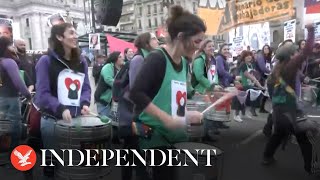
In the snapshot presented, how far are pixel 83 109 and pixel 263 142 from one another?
163 inches

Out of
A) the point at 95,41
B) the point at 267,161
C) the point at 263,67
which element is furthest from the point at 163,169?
the point at 95,41

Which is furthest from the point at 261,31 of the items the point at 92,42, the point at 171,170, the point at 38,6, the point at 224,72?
the point at 38,6

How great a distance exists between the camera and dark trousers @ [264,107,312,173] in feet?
15.5

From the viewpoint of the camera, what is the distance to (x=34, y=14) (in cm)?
8838

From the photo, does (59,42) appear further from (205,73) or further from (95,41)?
(95,41)

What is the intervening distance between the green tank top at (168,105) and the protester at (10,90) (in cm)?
238

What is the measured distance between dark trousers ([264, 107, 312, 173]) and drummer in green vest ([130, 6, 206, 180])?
8.15 feet

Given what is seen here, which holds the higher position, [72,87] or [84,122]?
[72,87]

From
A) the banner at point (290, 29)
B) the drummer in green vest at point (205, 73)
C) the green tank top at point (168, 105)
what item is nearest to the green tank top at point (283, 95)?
the drummer in green vest at point (205, 73)

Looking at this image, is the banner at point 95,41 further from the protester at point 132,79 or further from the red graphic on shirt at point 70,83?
the red graphic on shirt at point 70,83

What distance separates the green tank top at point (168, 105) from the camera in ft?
8.55

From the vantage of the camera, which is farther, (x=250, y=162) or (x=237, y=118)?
(x=237, y=118)

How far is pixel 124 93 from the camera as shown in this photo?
14.4 feet

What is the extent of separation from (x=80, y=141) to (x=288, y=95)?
2.94 meters
